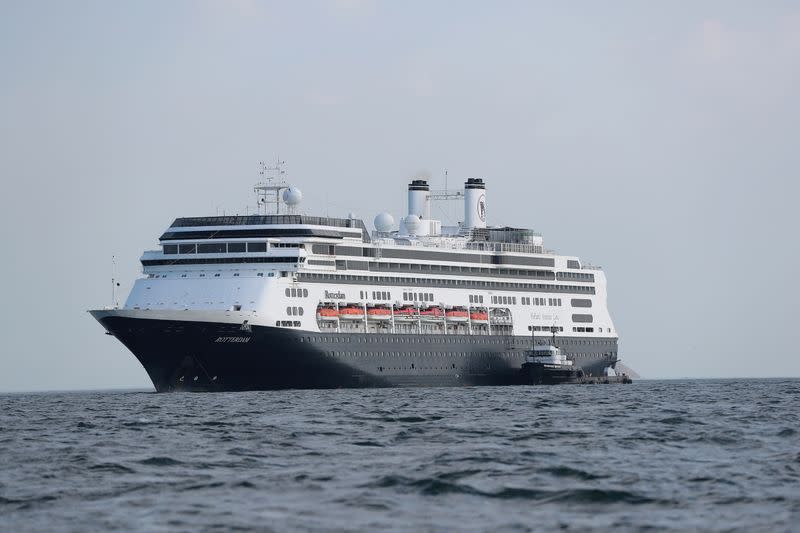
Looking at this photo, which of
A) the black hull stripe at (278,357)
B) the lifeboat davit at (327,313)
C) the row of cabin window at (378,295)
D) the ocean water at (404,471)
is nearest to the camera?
the ocean water at (404,471)

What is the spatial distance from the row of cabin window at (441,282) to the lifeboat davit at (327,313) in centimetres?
200

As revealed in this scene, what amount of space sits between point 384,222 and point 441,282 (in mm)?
7852

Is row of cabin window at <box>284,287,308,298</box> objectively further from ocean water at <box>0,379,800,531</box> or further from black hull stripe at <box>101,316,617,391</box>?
ocean water at <box>0,379,800,531</box>

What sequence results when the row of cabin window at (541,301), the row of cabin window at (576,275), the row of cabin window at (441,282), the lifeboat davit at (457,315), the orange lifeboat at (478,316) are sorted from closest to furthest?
the row of cabin window at (441,282) → the lifeboat davit at (457,315) → the orange lifeboat at (478,316) → the row of cabin window at (541,301) → the row of cabin window at (576,275)

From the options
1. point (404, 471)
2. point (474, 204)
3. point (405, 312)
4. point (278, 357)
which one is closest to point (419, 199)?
point (474, 204)

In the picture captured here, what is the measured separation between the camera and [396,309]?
9231cm

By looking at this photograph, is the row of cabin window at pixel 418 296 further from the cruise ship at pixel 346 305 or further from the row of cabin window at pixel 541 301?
the row of cabin window at pixel 541 301

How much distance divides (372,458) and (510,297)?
6611 cm

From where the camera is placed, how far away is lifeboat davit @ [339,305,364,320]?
288 feet

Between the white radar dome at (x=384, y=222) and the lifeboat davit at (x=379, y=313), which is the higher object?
the white radar dome at (x=384, y=222)

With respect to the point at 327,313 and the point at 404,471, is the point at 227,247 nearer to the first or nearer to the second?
the point at 327,313

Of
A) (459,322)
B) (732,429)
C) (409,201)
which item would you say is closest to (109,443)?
(732,429)

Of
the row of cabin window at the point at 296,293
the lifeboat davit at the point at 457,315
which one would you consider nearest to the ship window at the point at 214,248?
the row of cabin window at the point at 296,293

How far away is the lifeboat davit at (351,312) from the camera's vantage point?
87925mm
